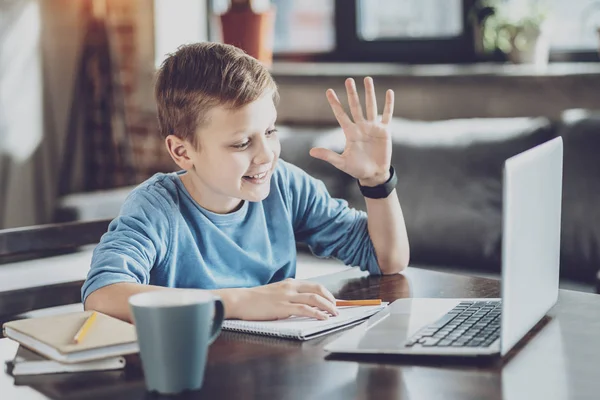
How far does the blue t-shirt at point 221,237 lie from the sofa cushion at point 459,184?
0.96 m

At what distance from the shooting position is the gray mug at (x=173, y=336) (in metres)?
0.91

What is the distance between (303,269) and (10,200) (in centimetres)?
186

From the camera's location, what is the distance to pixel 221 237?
151 centimetres

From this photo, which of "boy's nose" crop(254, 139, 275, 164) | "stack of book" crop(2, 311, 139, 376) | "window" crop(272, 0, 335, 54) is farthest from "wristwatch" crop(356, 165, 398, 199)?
"window" crop(272, 0, 335, 54)

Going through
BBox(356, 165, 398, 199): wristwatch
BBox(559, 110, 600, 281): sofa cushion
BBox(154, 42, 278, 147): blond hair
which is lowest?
BBox(559, 110, 600, 281): sofa cushion

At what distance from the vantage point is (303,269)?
2.62 metres

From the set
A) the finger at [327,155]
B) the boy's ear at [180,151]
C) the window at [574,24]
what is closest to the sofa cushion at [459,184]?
the window at [574,24]

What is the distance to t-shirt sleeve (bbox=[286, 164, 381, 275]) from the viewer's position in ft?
5.44

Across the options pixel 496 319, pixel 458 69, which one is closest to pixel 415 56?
pixel 458 69

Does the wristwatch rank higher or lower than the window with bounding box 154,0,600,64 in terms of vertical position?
lower

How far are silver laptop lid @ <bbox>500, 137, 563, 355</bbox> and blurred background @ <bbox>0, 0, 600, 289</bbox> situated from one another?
1.28 m

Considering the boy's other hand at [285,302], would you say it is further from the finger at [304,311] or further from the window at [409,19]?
the window at [409,19]

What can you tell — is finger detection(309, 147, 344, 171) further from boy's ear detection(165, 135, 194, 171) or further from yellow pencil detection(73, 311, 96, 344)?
yellow pencil detection(73, 311, 96, 344)

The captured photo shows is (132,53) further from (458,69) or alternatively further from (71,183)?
(458,69)
